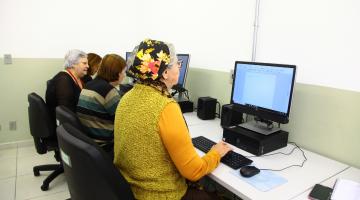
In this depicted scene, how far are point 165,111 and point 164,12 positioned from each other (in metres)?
2.41

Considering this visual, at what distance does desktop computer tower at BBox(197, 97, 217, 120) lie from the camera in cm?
227

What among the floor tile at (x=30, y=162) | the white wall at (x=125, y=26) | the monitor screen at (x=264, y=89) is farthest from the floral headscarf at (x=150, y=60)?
the floor tile at (x=30, y=162)

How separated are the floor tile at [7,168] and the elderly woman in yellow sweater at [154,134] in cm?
203

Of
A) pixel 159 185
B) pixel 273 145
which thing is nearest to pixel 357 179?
pixel 273 145

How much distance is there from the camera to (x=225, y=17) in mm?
2270

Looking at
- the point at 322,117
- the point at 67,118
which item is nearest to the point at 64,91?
the point at 67,118

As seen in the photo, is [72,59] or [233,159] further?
[72,59]

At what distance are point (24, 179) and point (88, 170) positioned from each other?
2.06 meters

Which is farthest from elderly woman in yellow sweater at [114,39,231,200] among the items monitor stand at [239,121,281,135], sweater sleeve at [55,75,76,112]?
sweater sleeve at [55,75,76,112]

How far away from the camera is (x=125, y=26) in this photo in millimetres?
3820

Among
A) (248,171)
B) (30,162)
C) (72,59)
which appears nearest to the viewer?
(248,171)

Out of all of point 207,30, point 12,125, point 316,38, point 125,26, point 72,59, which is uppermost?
point 125,26

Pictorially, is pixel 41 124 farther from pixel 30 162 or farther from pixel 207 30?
pixel 207 30

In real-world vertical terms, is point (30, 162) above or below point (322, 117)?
below
